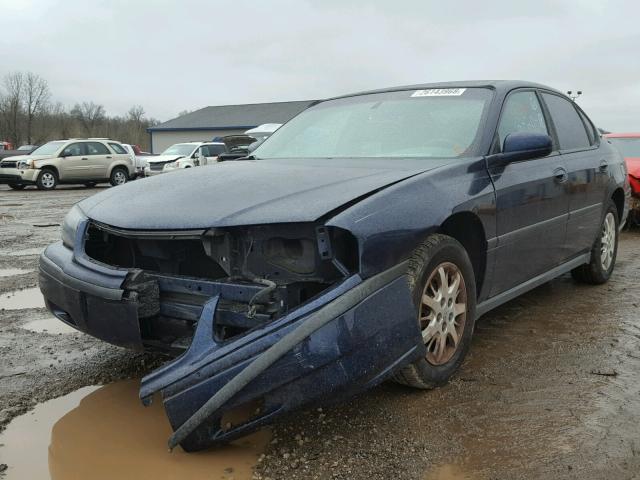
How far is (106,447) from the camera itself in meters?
2.64

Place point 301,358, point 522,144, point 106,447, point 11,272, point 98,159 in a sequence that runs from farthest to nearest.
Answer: point 98,159 → point 11,272 → point 522,144 → point 106,447 → point 301,358

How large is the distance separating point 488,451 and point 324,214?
3.85ft

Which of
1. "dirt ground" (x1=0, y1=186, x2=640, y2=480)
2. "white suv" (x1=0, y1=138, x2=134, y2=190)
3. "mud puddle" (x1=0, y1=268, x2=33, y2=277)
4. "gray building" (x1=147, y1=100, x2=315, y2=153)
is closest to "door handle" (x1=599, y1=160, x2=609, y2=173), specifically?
"dirt ground" (x1=0, y1=186, x2=640, y2=480)

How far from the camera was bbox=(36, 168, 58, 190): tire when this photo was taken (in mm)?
19511

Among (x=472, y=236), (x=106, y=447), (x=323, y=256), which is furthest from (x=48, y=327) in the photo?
(x=472, y=236)

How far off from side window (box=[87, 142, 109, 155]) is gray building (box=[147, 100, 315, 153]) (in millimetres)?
26177

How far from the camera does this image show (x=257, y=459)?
248 centimetres

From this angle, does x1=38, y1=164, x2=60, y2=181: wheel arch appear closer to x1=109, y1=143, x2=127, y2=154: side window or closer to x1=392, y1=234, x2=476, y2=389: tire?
x1=109, y1=143, x2=127, y2=154: side window

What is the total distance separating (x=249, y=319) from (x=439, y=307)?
39.2 inches

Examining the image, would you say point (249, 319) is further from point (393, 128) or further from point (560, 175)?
point (560, 175)

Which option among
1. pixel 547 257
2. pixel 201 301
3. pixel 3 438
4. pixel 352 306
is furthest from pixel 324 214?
pixel 547 257

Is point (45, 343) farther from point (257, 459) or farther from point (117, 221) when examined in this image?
point (257, 459)

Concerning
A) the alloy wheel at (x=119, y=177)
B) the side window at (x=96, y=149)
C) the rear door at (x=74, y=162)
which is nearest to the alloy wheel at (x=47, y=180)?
the rear door at (x=74, y=162)

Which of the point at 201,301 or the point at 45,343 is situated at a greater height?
the point at 201,301
